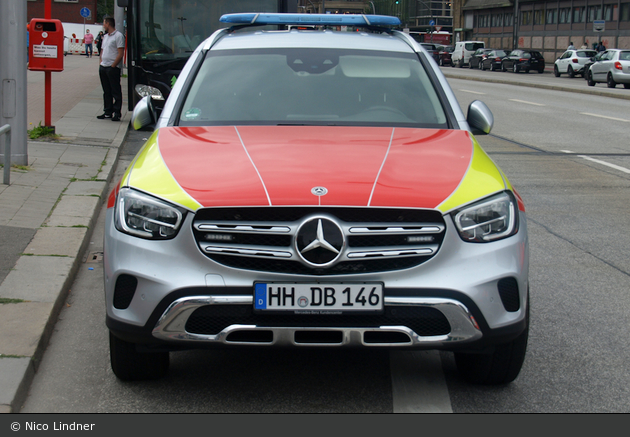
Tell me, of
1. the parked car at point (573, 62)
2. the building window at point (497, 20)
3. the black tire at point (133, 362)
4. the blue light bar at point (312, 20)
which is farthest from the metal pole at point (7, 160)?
the building window at point (497, 20)

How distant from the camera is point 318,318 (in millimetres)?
3211

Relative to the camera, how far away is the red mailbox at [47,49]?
38.7ft

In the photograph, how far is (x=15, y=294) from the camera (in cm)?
482

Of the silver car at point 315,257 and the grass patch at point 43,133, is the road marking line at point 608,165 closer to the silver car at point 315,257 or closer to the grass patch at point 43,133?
the grass patch at point 43,133

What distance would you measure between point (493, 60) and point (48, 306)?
54.6 meters

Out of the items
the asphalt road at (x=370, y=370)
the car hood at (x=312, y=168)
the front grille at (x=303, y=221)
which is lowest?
the asphalt road at (x=370, y=370)

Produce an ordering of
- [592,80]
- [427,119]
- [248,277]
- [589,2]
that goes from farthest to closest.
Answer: [589,2], [592,80], [427,119], [248,277]

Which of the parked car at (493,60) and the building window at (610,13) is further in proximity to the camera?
the parked car at (493,60)

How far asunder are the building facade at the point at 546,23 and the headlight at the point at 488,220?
166 ft

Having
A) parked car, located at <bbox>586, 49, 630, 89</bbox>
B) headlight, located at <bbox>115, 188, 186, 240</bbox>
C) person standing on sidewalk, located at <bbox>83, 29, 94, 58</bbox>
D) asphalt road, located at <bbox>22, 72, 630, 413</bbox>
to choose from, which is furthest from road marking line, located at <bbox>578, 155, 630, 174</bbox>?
person standing on sidewalk, located at <bbox>83, 29, 94, 58</bbox>

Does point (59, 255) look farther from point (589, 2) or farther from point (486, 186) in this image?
point (589, 2)

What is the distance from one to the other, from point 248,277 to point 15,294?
7.26ft

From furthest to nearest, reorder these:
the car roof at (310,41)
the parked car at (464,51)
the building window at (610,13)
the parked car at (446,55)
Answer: the parked car at (446,55)
the parked car at (464,51)
the building window at (610,13)
the car roof at (310,41)

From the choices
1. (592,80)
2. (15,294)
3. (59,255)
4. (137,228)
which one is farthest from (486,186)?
(592,80)
